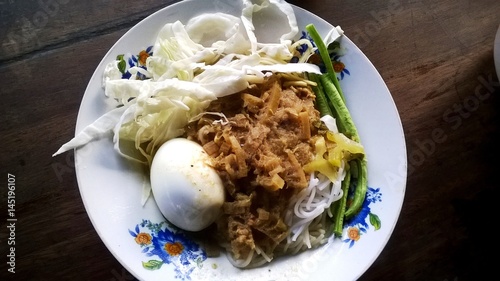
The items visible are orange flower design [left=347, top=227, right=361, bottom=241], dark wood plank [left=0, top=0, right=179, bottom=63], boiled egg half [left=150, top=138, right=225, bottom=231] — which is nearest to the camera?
boiled egg half [left=150, top=138, right=225, bottom=231]

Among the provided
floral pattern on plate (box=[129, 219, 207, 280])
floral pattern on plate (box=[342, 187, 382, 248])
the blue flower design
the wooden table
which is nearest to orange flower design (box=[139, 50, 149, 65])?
the blue flower design

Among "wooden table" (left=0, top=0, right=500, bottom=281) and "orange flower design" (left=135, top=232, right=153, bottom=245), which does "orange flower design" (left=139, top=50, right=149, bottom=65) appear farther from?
"orange flower design" (left=135, top=232, right=153, bottom=245)

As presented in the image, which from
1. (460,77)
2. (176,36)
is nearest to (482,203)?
(460,77)

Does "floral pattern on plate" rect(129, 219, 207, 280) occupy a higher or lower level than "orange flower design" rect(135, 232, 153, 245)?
lower

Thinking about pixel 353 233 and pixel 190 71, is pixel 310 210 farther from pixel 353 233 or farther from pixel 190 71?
pixel 190 71

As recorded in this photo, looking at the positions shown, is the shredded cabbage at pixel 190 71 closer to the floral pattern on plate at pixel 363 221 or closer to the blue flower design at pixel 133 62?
the blue flower design at pixel 133 62

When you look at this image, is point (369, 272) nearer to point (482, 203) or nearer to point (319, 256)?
point (319, 256)

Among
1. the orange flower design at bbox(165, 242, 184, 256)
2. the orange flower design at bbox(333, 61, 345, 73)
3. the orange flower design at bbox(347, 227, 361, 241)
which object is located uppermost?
A: the orange flower design at bbox(333, 61, 345, 73)

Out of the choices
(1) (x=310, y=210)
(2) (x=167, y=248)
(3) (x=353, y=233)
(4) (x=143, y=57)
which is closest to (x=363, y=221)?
(3) (x=353, y=233)
